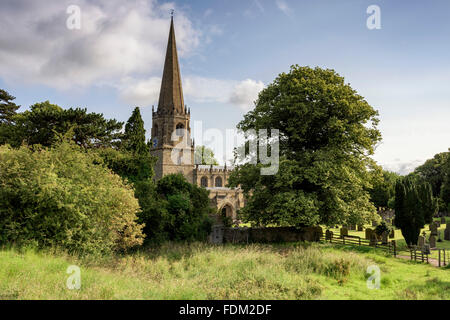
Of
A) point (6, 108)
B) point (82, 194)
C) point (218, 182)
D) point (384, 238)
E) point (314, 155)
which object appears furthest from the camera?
point (218, 182)

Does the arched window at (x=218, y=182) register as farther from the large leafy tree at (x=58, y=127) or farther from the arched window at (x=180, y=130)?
the large leafy tree at (x=58, y=127)

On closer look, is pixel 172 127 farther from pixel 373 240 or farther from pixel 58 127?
pixel 373 240

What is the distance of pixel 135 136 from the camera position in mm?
22312

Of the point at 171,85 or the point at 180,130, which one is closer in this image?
the point at 171,85

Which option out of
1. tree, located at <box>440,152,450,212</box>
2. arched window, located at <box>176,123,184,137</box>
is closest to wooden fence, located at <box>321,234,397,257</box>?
tree, located at <box>440,152,450,212</box>

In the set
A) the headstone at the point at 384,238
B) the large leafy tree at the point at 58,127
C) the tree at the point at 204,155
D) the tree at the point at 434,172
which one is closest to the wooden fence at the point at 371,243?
the headstone at the point at 384,238

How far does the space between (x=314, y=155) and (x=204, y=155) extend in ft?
205

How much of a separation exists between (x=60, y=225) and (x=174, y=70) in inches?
1991

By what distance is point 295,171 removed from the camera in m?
16.8

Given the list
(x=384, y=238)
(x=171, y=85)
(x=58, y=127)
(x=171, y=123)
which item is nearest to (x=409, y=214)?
(x=384, y=238)

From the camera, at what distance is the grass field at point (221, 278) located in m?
7.81
